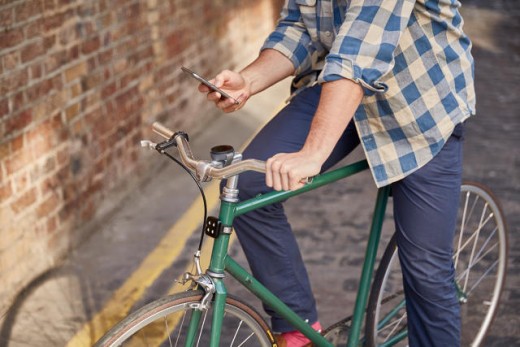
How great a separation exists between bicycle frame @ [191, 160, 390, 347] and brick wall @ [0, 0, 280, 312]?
1776 millimetres

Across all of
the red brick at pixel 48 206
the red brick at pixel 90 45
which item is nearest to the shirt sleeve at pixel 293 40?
the red brick at pixel 48 206

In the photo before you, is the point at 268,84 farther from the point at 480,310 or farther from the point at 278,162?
the point at 480,310

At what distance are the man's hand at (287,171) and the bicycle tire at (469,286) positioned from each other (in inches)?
39.5

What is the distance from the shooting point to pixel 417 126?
10.2ft

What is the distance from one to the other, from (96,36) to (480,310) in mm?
2500

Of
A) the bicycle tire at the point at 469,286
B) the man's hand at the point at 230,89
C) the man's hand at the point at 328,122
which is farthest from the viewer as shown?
the bicycle tire at the point at 469,286

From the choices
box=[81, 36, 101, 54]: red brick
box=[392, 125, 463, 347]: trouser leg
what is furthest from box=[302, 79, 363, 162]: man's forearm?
box=[81, 36, 101, 54]: red brick

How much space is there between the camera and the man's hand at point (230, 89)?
3.09m

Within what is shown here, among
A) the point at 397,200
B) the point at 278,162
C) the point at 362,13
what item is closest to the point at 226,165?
the point at 278,162

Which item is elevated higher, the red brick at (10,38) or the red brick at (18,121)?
the red brick at (10,38)

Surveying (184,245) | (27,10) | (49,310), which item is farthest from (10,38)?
(184,245)

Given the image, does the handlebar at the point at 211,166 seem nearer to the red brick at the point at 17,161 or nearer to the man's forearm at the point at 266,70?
the man's forearm at the point at 266,70

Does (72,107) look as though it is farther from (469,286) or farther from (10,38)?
(469,286)

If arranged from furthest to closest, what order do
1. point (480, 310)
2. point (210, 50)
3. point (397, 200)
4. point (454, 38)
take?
point (210, 50)
point (480, 310)
point (397, 200)
point (454, 38)
